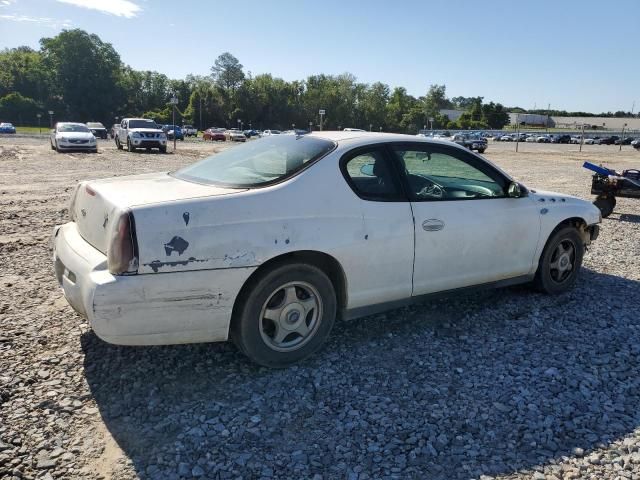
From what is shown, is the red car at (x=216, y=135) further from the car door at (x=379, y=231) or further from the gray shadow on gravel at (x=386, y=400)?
the car door at (x=379, y=231)

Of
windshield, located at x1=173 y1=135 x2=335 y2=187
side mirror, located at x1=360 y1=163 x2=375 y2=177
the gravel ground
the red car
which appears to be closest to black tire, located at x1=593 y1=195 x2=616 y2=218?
the gravel ground

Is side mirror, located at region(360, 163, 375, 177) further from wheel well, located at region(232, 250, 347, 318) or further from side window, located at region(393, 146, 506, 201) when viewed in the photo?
wheel well, located at region(232, 250, 347, 318)

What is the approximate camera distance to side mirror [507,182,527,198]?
14.5 ft

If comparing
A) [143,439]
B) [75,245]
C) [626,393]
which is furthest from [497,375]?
[75,245]

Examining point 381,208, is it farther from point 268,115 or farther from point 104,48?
point 104,48

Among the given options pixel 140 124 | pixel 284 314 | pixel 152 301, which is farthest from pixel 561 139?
pixel 152 301

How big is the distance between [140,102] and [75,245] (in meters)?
117

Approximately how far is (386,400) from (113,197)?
2143 mm

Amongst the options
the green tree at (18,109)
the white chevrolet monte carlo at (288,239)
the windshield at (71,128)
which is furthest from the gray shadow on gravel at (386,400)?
the green tree at (18,109)

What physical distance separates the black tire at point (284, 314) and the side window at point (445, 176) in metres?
1.07

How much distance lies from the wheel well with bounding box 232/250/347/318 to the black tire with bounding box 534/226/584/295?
2.26 metres

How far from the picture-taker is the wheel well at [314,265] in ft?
10.5

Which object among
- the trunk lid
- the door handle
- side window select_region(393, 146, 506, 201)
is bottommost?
the door handle

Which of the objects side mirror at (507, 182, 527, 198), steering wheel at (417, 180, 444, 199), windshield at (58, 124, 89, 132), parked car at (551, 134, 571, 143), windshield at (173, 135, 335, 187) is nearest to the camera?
windshield at (173, 135, 335, 187)
